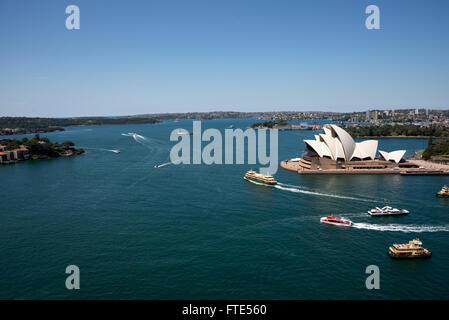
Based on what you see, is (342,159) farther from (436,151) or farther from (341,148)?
(436,151)

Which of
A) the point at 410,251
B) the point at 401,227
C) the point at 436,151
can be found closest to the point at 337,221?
the point at 401,227

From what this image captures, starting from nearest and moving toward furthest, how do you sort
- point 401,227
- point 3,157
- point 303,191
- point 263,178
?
1. point 401,227
2. point 303,191
3. point 263,178
4. point 3,157

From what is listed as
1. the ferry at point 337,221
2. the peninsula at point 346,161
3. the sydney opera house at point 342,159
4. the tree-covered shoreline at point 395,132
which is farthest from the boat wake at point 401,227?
the tree-covered shoreline at point 395,132

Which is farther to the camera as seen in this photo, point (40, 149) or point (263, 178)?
point (40, 149)

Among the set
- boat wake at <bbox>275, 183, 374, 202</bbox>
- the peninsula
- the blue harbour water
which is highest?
the peninsula

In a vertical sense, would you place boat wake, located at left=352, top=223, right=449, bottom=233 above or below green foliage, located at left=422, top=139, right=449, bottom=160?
below

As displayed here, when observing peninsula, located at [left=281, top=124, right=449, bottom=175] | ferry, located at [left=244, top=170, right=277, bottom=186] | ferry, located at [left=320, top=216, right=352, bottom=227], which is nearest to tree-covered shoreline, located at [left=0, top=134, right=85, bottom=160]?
ferry, located at [left=244, top=170, right=277, bottom=186]

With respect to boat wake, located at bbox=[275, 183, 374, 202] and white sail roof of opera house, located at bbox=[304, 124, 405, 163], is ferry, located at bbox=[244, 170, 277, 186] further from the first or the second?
white sail roof of opera house, located at bbox=[304, 124, 405, 163]
